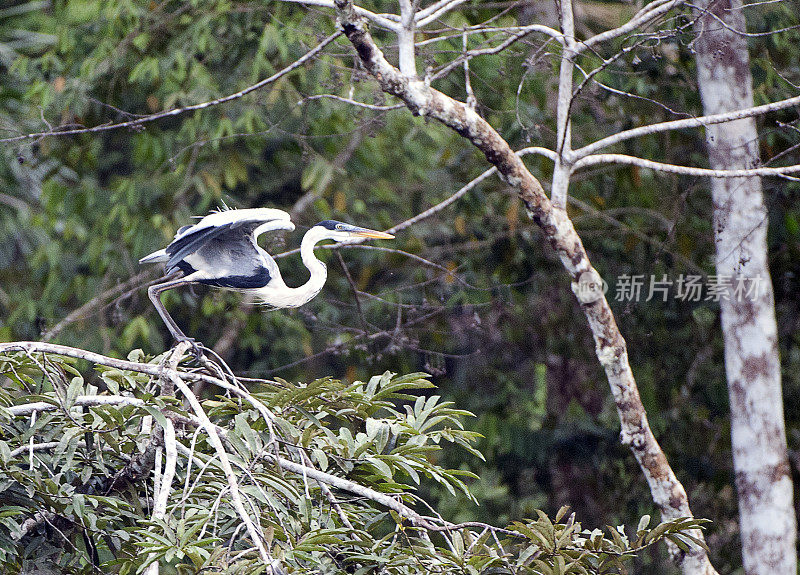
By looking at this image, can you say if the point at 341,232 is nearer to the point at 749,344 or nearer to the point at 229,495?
the point at 229,495

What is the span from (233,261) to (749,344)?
280cm

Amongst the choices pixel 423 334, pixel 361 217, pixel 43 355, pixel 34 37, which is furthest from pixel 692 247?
pixel 34 37

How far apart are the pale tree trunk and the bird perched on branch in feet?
7.48

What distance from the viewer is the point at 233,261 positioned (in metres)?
3.25

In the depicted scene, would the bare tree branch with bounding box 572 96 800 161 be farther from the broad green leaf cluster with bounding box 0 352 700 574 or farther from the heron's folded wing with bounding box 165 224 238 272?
the heron's folded wing with bounding box 165 224 238 272

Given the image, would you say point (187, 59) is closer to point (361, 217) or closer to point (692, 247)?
point (361, 217)

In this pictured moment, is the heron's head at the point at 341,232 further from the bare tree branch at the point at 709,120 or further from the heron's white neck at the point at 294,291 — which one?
the bare tree branch at the point at 709,120

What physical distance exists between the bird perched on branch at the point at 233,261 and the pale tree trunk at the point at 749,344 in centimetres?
228

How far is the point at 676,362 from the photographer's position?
6023 millimetres

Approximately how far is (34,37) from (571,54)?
5.40m

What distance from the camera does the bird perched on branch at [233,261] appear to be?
300cm

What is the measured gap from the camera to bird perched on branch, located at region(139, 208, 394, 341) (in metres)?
3.00

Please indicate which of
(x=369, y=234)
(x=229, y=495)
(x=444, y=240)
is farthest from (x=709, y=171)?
(x=444, y=240)

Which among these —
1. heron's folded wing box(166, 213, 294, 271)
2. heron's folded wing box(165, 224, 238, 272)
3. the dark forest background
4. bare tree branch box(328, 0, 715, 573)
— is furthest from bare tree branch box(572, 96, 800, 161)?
the dark forest background
